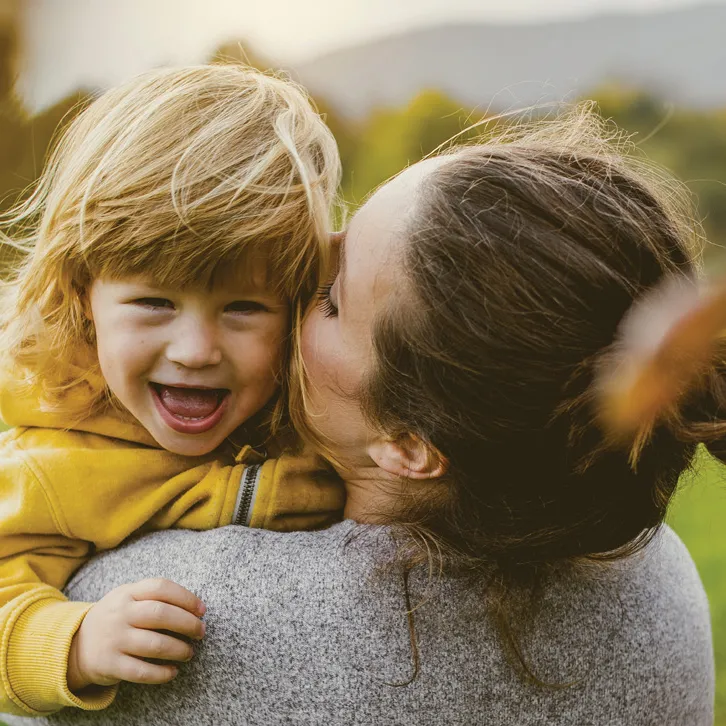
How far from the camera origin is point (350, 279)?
5.29 ft

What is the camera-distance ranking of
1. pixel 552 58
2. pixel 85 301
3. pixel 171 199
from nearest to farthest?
pixel 171 199
pixel 85 301
pixel 552 58

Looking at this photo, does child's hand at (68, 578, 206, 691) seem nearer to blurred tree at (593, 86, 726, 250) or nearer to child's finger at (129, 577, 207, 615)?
child's finger at (129, 577, 207, 615)

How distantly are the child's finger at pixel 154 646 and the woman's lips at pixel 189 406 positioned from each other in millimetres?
460

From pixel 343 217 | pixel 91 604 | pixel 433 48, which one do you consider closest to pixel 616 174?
pixel 343 217

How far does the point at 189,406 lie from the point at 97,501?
0.27 m

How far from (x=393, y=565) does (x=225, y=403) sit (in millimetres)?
540

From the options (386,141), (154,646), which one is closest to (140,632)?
(154,646)

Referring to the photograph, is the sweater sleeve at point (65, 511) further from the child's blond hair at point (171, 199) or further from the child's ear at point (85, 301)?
the child's ear at point (85, 301)

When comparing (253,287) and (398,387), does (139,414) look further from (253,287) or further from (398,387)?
(398,387)

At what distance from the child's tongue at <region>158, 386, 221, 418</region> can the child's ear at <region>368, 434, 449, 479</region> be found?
0.39 metres

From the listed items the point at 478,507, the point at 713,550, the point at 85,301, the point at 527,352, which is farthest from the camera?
the point at 713,550

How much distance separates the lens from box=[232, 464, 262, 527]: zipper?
5.69 ft

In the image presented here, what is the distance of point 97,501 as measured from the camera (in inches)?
69.7

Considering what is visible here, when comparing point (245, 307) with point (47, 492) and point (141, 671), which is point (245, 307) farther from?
point (141, 671)
